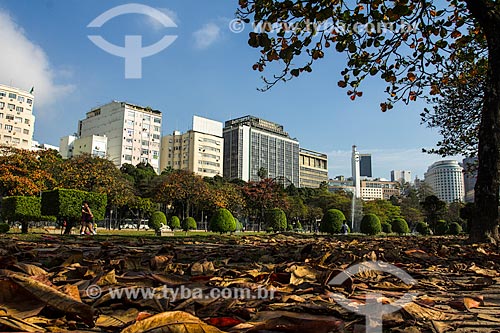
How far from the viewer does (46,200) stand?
18516 mm

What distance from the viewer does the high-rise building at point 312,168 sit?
14125 centimetres

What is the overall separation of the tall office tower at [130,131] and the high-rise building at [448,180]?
89093 mm

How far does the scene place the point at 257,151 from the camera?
400 ft

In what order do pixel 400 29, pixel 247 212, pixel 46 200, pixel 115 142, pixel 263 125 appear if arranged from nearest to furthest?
1. pixel 400 29
2. pixel 46 200
3. pixel 247 212
4. pixel 115 142
5. pixel 263 125

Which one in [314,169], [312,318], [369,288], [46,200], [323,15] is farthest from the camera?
[314,169]

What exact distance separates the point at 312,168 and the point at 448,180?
46004 millimetres

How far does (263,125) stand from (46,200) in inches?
4616

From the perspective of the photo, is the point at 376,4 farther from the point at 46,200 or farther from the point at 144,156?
the point at 144,156

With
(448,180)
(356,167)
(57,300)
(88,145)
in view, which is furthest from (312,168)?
(57,300)

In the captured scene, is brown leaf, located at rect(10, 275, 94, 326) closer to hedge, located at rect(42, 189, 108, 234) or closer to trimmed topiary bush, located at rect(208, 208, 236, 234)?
hedge, located at rect(42, 189, 108, 234)

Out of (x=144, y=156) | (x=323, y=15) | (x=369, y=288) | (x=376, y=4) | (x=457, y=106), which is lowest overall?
(x=369, y=288)

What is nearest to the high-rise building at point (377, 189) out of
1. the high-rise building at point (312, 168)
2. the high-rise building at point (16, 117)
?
the high-rise building at point (312, 168)

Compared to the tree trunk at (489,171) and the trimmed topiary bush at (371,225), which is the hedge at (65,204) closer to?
the tree trunk at (489,171)

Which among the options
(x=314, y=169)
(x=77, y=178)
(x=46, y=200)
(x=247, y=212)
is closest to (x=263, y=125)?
(x=314, y=169)
